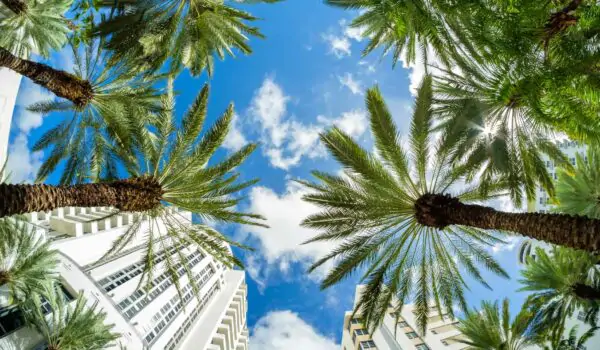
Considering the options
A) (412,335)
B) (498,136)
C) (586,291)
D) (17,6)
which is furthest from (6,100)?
(412,335)

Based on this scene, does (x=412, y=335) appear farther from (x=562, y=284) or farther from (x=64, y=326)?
(x=64, y=326)

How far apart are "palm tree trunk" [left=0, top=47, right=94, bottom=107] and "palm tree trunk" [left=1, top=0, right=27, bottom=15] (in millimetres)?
4915

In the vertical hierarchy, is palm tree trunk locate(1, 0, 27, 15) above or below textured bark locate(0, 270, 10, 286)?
above

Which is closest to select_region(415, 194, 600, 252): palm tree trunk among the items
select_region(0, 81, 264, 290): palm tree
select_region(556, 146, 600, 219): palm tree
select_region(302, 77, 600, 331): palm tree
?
select_region(302, 77, 600, 331): palm tree

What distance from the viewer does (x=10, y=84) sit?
12.9 metres

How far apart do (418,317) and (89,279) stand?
25093mm

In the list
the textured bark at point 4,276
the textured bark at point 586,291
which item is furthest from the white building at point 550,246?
the textured bark at point 4,276

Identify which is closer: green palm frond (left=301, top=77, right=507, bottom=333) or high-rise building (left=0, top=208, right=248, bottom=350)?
green palm frond (left=301, top=77, right=507, bottom=333)

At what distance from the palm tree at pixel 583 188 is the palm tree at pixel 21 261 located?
886 inches

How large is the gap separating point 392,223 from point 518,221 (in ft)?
11.3

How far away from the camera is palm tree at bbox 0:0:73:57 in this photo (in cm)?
1245

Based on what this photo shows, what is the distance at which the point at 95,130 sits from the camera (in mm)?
12156

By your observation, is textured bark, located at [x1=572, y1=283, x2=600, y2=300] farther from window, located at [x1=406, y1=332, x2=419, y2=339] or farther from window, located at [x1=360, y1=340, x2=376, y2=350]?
window, located at [x1=360, y1=340, x2=376, y2=350]

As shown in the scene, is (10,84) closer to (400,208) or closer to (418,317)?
(400,208)
